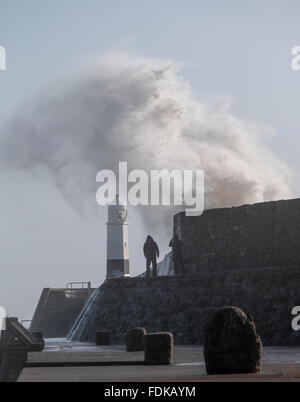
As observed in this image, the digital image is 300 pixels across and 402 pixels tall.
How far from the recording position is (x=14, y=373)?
3066cm

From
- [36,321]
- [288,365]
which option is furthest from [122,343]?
[36,321]

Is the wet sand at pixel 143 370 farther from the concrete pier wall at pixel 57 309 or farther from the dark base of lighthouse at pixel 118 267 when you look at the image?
the concrete pier wall at pixel 57 309

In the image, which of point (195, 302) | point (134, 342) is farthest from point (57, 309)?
point (134, 342)

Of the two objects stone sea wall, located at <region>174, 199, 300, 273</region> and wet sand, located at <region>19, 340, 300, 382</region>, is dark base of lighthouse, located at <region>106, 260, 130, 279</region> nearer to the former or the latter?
stone sea wall, located at <region>174, 199, 300, 273</region>

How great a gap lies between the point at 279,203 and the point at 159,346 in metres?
17.4

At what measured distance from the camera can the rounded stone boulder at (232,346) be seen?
1666 centimetres

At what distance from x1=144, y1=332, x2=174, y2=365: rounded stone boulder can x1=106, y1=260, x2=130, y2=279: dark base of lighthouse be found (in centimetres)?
4664

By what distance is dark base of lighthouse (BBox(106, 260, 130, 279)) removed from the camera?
6806cm

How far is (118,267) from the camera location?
68.6 meters

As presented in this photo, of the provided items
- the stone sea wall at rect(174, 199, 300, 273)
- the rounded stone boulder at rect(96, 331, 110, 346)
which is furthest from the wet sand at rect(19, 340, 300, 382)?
the stone sea wall at rect(174, 199, 300, 273)

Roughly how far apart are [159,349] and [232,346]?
4.18 m

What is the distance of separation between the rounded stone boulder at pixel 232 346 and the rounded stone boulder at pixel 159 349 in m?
3.70

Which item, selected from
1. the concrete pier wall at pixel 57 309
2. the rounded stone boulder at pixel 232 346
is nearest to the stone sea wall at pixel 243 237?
the rounded stone boulder at pixel 232 346
